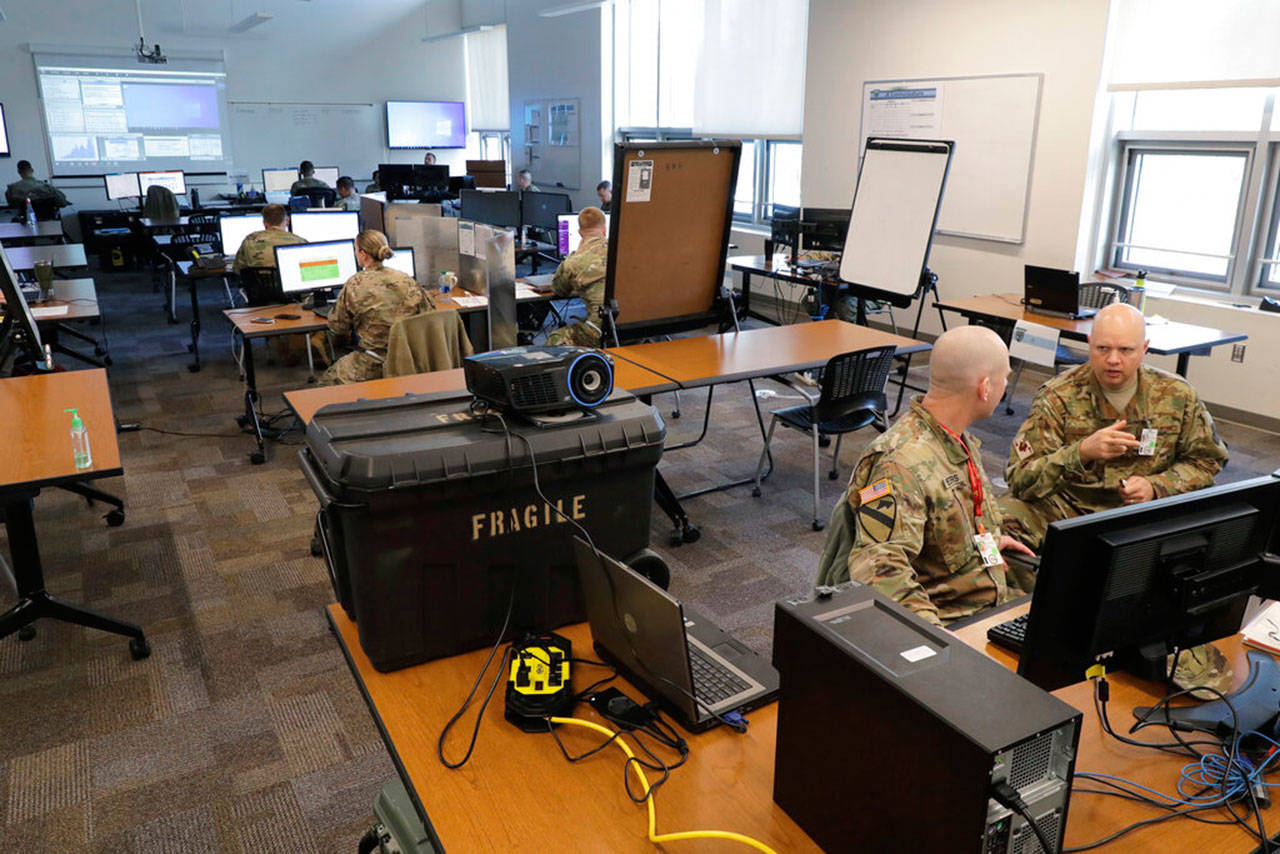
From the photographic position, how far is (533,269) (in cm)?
796

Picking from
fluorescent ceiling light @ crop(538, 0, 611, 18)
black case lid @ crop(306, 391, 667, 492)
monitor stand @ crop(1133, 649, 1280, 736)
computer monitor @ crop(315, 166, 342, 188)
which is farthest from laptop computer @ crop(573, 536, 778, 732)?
computer monitor @ crop(315, 166, 342, 188)

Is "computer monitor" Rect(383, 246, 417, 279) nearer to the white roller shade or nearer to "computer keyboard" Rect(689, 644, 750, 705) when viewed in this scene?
"computer keyboard" Rect(689, 644, 750, 705)

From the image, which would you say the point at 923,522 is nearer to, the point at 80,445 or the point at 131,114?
the point at 80,445

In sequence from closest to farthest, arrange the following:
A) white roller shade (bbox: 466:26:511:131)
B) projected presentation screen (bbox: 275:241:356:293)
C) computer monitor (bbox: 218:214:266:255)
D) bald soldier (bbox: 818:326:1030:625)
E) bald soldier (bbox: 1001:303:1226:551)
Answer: bald soldier (bbox: 818:326:1030:625) < bald soldier (bbox: 1001:303:1226:551) < projected presentation screen (bbox: 275:241:356:293) < computer monitor (bbox: 218:214:266:255) < white roller shade (bbox: 466:26:511:131)

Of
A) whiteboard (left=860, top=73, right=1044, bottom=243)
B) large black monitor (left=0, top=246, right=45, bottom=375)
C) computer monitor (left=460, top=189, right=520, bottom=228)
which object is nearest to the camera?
large black monitor (left=0, top=246, right=45, bottom=375)

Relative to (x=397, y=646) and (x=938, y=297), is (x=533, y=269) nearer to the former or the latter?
(x=938, y=297)

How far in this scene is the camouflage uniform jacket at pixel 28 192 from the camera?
9.72 metres

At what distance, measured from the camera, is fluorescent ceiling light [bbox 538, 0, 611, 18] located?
960 centimetres

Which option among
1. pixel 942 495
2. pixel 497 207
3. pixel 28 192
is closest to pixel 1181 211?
pixel 942 495

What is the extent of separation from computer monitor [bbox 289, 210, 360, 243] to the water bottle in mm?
3885

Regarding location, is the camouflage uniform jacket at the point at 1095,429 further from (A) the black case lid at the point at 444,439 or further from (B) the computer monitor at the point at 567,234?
(B) the computer monitor at the point at 567,234

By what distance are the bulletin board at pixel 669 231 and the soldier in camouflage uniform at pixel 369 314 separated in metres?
1.63

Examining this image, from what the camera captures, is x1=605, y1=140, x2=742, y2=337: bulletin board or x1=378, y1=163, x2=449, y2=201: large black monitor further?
x1=378, y1=163, x2=449, y2=201: large black monitor

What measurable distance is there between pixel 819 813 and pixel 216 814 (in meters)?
1.76
